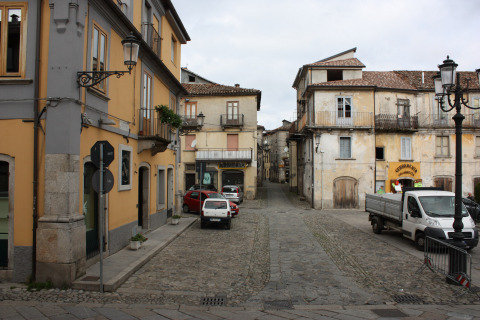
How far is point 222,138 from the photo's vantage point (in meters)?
33.6

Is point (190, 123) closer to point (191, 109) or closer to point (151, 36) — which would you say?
point (191, 109)

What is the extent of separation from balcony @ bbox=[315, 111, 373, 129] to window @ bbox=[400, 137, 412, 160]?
3090mm

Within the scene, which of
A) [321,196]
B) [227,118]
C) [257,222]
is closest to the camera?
[257,222]

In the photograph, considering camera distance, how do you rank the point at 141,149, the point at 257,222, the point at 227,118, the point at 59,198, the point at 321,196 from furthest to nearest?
the point at 227,118
the point at 321,196
the point at 257,222
the point at 141,149
the point at 59,198

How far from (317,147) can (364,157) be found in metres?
3.74

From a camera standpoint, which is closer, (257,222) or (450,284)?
(450,284)

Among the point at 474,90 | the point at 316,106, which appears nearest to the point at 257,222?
the point at 316,106

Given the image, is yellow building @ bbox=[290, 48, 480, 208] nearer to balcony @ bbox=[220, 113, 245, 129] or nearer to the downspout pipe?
balcony @ bbox=[220, 113, 245, 129]

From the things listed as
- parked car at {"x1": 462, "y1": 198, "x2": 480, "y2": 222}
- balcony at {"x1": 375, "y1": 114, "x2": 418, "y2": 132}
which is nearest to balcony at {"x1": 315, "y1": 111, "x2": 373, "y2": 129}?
balcony at {"x1": 375, "y1": 114, "x2": 418, "y2": 132}

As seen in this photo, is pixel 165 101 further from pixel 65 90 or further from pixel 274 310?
pixel 274 310

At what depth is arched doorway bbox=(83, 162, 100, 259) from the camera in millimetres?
8586

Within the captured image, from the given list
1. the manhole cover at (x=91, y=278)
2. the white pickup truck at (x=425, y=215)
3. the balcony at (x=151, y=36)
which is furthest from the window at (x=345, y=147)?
the manhole cover at (x=91, y=278)

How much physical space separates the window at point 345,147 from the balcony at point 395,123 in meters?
2.35

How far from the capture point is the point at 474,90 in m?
28.2
